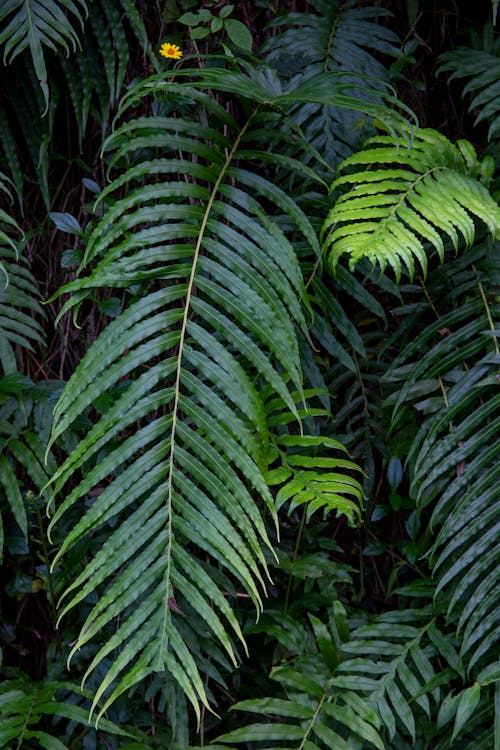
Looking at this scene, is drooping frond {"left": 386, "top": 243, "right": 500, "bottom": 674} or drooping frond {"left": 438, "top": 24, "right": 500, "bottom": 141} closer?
drooping frond {"left": 386, "top": 243, "right": 500, "bottom": 674}

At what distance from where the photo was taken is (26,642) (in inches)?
75.8

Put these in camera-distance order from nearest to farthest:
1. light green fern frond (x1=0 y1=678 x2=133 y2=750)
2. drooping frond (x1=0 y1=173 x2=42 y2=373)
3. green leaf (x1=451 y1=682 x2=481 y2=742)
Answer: green leaf (x1=451 y1=682 x2=481 y2=742) < light green fern frond (x1=0 y1=678 x2=133 y2=750) < drooping frond (x1=0 y1=173 x2=42 y2=373)

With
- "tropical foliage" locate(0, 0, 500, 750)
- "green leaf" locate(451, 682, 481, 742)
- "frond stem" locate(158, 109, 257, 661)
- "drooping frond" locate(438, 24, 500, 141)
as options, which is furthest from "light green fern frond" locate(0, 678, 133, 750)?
"drooping frond" locate(438, 24, 500, 141)

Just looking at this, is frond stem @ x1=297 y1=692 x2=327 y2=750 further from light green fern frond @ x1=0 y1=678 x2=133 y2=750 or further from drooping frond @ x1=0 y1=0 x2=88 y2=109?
drooping frond @ x1=0 y1=0 x2=88 y2=109

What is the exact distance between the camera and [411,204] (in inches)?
57.1

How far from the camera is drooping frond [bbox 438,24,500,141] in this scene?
178 centimetres

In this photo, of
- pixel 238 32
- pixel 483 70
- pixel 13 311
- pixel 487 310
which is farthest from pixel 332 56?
pixel 13 311

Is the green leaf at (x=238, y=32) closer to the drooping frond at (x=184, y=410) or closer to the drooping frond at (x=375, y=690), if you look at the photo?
the drooping frond at (x=184, y=410)

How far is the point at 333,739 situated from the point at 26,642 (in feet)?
2.67

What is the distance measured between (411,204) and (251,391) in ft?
1.44

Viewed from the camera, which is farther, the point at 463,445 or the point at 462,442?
the point at 462,442

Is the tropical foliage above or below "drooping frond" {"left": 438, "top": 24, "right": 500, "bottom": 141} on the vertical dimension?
below

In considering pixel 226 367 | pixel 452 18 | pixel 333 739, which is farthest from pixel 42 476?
pixel 452 18

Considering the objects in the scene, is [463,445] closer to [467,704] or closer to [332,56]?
[467,704]
